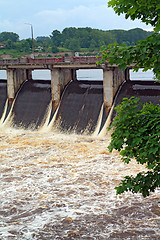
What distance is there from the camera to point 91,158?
68.9 feet

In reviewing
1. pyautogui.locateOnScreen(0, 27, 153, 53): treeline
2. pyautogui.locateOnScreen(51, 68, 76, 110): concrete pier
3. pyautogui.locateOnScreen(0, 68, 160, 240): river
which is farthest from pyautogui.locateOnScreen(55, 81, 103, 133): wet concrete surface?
pyautogui.locateOnScreen(0, 27, 153, 53): treeline

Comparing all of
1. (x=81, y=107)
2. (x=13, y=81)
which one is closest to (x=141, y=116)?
(x=81, y=107)

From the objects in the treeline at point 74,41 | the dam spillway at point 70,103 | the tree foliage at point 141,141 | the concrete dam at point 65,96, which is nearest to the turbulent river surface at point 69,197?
the dam spillway at point 70,103

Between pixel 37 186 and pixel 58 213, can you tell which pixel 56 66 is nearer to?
pixel 37 186

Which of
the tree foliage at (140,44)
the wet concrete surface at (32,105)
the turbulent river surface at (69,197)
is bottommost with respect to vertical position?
the turbulent river surface at (69,197)

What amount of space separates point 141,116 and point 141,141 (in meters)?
0.92

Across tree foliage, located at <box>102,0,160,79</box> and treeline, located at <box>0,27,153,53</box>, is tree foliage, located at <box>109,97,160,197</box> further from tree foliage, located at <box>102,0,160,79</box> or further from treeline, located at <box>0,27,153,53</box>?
treeline, located at <box>0,27,153,53</box>

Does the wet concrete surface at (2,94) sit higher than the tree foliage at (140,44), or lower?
lower

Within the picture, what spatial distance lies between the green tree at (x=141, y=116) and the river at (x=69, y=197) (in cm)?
514

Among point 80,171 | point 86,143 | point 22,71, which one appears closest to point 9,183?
point 80,171

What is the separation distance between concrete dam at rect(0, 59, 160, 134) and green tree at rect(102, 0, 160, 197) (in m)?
16.4

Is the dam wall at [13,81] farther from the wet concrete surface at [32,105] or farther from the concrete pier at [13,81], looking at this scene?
the wet concrete surface at [32,105]

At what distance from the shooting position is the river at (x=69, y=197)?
13141 mm

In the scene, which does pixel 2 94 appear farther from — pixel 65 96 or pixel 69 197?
pixel 69 197
